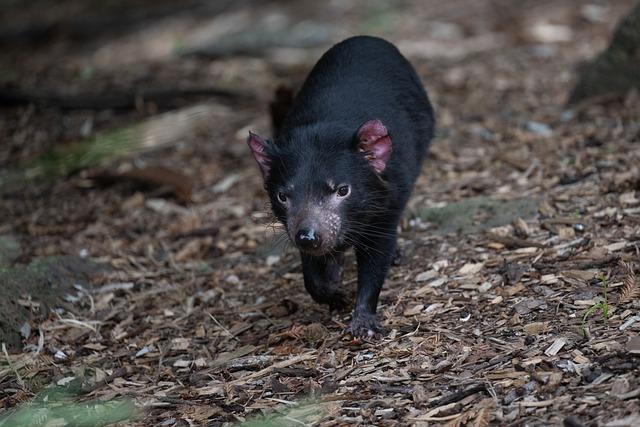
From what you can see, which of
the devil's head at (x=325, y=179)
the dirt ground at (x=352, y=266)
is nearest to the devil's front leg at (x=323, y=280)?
the dirt ground at (x=352, y=266)

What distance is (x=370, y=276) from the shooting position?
397 cm

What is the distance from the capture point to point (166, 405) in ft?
11.5

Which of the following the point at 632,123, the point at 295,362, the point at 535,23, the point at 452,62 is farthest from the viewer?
the point at 535,23

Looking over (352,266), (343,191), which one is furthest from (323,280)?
(352,266)

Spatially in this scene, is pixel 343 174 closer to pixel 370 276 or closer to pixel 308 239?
pixel 308 239

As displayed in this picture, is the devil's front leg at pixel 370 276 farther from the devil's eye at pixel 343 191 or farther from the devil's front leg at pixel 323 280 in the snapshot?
the devil's eye at pixel 343 191

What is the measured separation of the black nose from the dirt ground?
49 cm

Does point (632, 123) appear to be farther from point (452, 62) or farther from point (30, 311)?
point (30, 311)

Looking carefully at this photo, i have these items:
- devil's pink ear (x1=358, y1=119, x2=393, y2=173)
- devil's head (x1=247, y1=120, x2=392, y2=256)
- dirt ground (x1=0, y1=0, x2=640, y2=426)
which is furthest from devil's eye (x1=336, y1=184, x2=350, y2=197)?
dirt ground (x1=0, y1=0, x2=640, y2=426)

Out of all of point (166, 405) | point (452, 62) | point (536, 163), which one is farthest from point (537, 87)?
point (166, 405)

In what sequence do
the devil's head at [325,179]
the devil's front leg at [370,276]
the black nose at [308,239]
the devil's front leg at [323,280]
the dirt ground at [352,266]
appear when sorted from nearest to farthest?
the dirt ground at [352,266], the black nose at [308,239], the devil's head at [325,179], the devil's front leg at [370,276], the devil's front leg at [323,280]

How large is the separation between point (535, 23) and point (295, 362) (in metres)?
6.18

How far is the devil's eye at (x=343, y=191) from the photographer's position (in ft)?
12.4

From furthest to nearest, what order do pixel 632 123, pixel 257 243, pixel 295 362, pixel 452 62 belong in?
1. pixel 452 62
2. pixel 632 123
3. pixel 257 243
4. pixel 295 362
